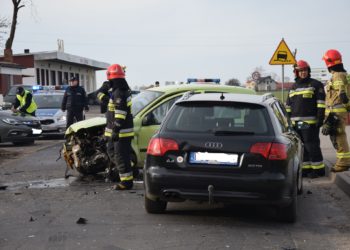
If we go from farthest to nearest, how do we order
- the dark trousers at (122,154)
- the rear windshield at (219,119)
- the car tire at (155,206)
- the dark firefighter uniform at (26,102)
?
the dark firefighter uniform at (26,102) < the dark trousers at (122,154) < the car tire at (155,206) < the rear windshield at (219,119)

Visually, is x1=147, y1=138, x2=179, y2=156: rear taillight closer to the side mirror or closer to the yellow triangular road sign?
the side mirror

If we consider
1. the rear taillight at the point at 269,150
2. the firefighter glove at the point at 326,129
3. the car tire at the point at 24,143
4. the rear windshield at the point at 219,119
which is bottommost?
the car tire at the point at 24,143

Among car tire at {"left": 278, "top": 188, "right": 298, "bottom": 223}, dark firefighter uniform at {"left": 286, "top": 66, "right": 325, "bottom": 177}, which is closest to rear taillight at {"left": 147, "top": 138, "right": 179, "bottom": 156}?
car tire at {"left": 278, "top": 188, "right": 298, "bottom": 223}

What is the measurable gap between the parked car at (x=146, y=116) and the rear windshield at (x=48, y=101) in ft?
33.0

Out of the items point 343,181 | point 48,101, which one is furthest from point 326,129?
point 48,101

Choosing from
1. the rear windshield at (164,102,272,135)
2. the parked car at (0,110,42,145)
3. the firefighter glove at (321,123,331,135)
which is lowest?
the parked car at (0,110,42,145)

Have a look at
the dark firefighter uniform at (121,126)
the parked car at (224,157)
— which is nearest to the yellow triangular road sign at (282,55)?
the dark firefighter uniform at (121,126)

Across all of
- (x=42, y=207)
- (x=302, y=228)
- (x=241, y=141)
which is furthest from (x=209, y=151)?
(x=42, y=207)

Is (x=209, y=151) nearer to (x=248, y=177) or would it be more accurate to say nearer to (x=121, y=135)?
(x=248, y=177)

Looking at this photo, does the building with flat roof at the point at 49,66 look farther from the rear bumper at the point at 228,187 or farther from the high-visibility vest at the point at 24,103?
the rear bumper at the point at 228,187

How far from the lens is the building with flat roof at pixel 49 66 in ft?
140

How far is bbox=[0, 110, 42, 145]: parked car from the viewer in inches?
622

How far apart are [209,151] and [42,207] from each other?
2.55 metres

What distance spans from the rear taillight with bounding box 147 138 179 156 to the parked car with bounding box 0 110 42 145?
1009 centimetres
